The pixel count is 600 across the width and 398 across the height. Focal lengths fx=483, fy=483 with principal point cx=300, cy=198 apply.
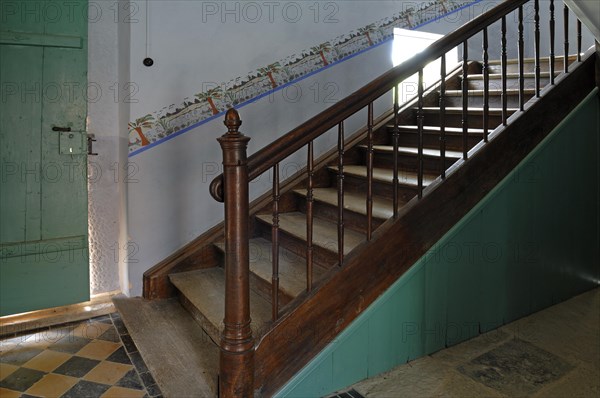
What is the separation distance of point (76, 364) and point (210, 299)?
2.30 ft

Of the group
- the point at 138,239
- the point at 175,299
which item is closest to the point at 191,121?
the point at 138,239

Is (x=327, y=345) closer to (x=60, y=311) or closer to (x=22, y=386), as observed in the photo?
(x=22, y=386)

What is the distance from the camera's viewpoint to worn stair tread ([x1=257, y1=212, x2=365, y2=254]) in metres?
2.42

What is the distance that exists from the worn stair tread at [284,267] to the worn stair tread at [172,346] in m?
0.44

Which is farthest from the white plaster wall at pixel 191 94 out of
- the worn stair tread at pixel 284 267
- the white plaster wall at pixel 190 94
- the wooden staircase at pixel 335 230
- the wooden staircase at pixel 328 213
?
the worn stair tread at pixel 284 267

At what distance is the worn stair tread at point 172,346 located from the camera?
2.04 metres

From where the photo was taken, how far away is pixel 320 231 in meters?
2.68

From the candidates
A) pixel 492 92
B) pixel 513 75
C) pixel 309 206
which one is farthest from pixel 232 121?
pixel 513 75

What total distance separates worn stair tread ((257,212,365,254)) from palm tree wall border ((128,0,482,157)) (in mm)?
772

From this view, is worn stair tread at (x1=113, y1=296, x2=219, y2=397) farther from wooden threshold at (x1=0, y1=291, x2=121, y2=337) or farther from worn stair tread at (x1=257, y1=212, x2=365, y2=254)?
worn stair tread at (x1=257, y1=212, x2=365, y2=254)

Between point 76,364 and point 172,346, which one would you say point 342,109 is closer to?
point 172,346

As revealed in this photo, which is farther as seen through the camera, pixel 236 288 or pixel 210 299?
pixel 210 299

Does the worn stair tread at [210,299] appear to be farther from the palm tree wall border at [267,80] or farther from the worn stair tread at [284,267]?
the palm tree wall border at [267,80]

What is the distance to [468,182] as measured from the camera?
2400mm
